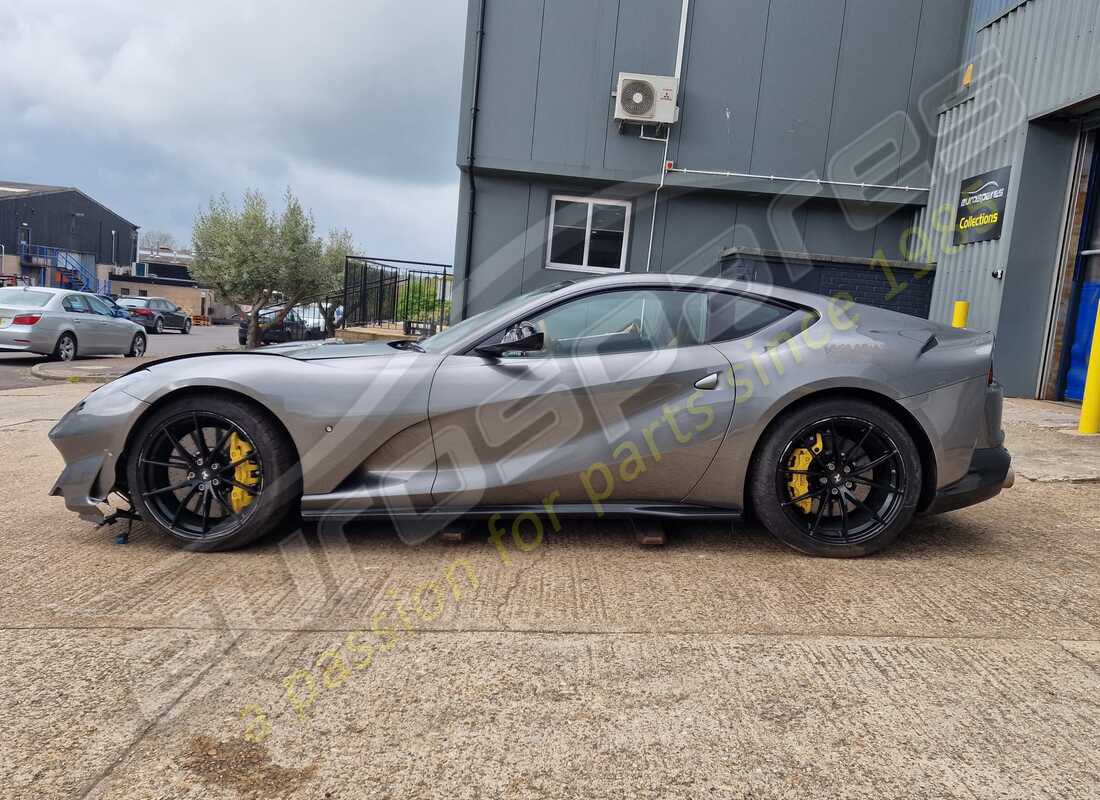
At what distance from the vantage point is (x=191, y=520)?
3.33 metres

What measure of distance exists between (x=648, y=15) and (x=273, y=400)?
10.00 m

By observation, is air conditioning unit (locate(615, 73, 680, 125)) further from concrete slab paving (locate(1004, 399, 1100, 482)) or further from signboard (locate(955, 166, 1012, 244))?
concrete slab paving (locate(1004, 399, 1100, 482))

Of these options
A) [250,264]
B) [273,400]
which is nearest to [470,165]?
[273,400]

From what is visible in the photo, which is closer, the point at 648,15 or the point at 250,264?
the point at 648,15

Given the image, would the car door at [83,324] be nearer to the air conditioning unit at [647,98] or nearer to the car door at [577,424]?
the air conditioning unit at [647,98]

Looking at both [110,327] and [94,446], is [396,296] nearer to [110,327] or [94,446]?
[110,327]

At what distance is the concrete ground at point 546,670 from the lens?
6.00 ft

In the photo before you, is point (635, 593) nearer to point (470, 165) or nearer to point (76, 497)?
point (76, 497)

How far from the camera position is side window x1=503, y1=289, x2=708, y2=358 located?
3418 mm

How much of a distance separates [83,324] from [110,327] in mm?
853

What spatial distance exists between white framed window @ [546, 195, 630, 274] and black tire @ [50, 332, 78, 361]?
32.3ft

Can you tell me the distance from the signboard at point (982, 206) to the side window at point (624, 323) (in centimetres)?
736

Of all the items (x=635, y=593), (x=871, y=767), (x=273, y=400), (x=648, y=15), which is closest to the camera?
(x=871, y=767)

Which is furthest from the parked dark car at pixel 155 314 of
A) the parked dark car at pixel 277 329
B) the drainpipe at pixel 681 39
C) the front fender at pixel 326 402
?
the front fender at pixel 326 402
